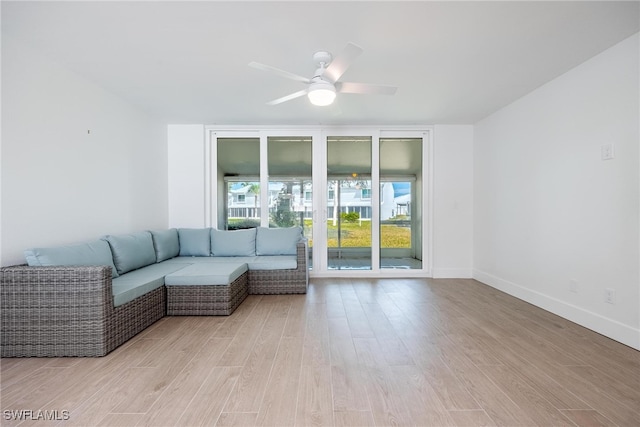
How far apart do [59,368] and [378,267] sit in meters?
4.15

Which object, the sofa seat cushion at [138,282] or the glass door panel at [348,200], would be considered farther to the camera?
the glass door panel at [348,200]

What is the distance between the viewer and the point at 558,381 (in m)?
1.93

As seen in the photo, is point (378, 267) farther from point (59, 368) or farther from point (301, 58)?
point (59, 368)

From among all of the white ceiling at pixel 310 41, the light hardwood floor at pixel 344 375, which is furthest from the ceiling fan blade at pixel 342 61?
the light hardwood floor at pixel 344 375

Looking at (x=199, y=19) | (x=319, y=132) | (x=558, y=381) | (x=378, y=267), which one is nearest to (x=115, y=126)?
(x=199, y=19)

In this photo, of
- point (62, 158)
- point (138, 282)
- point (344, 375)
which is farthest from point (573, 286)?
point (62, 158)

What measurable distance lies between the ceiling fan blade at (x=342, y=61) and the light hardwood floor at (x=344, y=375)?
2.22 meters

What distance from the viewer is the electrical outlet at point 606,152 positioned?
8.77 ft

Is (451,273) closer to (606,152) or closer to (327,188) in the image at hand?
(327,188)

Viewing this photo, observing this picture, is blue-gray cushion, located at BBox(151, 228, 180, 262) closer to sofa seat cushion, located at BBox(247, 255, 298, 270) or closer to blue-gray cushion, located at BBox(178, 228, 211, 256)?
blue-gray cushion, located at BBox(178, 228, 211, 256)

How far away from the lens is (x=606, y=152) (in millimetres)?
2717

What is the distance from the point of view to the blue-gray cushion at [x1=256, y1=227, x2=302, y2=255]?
450cm

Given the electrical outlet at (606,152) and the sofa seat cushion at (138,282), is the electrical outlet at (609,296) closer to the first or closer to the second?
the electrical outlet at (606,152)
